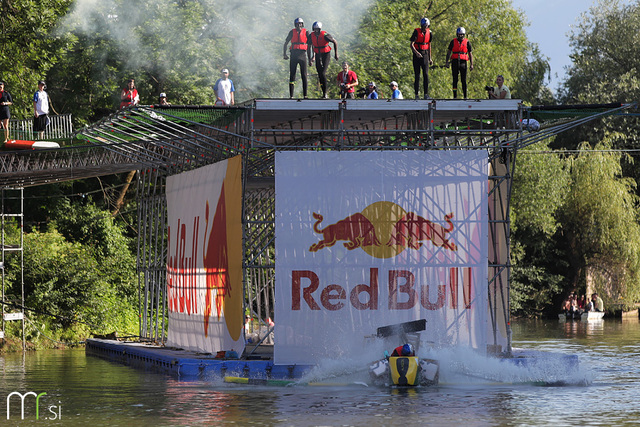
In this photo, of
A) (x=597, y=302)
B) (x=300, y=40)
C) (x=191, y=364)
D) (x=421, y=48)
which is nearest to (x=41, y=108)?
(x=300, y=40)

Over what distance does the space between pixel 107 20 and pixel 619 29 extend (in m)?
31.1

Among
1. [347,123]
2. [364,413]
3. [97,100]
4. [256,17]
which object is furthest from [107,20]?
[364,413]

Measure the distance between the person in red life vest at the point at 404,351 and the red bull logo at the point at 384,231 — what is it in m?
2.46

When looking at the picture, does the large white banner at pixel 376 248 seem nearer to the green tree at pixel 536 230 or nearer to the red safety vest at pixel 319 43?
the red safety vest at pixel 319 43

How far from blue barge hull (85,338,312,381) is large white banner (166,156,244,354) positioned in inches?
25.4

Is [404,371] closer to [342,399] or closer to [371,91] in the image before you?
[342,399]

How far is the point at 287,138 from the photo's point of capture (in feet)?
101

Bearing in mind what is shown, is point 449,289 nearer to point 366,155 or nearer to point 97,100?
point 366,155

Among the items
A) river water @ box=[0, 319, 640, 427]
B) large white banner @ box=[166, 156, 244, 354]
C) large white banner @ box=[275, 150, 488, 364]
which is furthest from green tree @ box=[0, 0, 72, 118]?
large white banner @ box=[275, 150, 488, 364]

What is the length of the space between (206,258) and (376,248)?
5.77 meters

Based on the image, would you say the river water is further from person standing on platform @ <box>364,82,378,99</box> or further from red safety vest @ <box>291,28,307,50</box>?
red safety vest @ <box>291,28,307,50</box>

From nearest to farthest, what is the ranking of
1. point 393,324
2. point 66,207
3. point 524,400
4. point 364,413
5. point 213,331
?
point 364,413, point 524,400, point 393,324, point 213,331, point 66,207

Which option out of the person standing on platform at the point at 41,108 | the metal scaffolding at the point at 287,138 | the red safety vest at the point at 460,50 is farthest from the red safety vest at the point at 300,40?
the person standing on platform at the point at 41,108

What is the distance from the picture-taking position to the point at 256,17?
141ft
